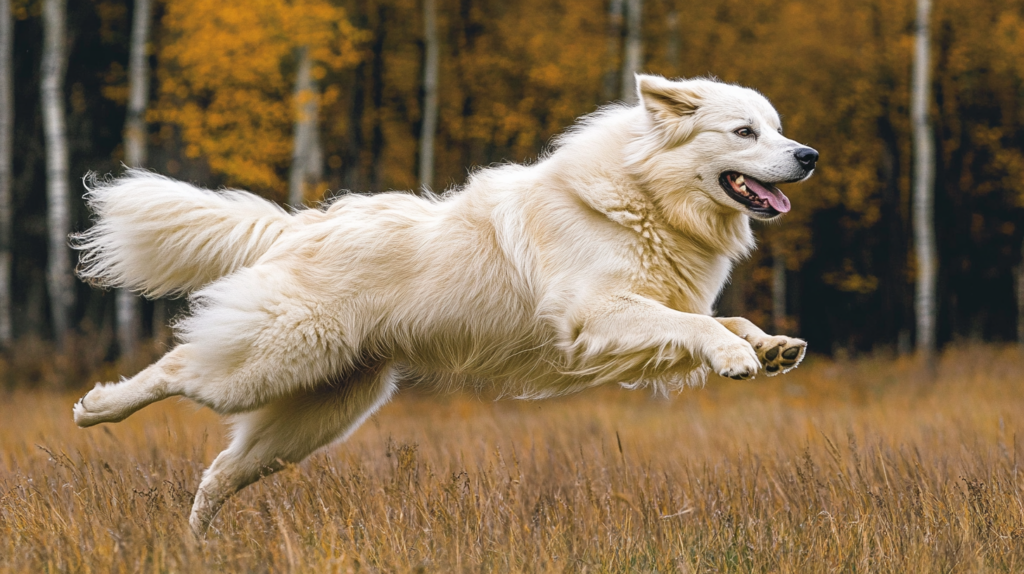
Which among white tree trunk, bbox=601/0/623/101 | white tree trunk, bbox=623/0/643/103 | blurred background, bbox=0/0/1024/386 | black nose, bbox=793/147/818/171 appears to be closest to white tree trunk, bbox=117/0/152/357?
blurred background, bbox=0/0/1024/386

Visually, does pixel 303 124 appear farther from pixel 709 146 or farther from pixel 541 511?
pixel 541 511

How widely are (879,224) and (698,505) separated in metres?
23.3

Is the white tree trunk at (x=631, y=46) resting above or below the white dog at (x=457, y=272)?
above

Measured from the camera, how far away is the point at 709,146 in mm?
4559

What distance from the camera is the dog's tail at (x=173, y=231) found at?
477 centimetres

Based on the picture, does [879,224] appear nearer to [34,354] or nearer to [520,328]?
[34,354]

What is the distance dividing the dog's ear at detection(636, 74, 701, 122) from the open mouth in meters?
0.39

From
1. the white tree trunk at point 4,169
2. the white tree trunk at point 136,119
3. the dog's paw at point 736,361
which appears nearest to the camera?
the dog's paw at point 736,361

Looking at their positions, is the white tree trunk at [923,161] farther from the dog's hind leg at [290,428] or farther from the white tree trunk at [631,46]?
the dog's hind leg at [290,428]

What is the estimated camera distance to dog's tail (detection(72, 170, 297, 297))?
15.7 feet

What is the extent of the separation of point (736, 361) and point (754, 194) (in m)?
1.16

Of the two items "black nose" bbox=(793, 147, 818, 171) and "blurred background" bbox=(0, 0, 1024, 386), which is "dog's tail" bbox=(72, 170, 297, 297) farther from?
"blurred background" bbox=(0, 0, 1024, 386)

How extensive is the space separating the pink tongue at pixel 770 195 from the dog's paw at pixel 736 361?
1.00 m

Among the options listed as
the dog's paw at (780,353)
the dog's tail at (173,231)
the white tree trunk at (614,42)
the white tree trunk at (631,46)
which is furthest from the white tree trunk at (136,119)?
the dog's paw at (780,353)
